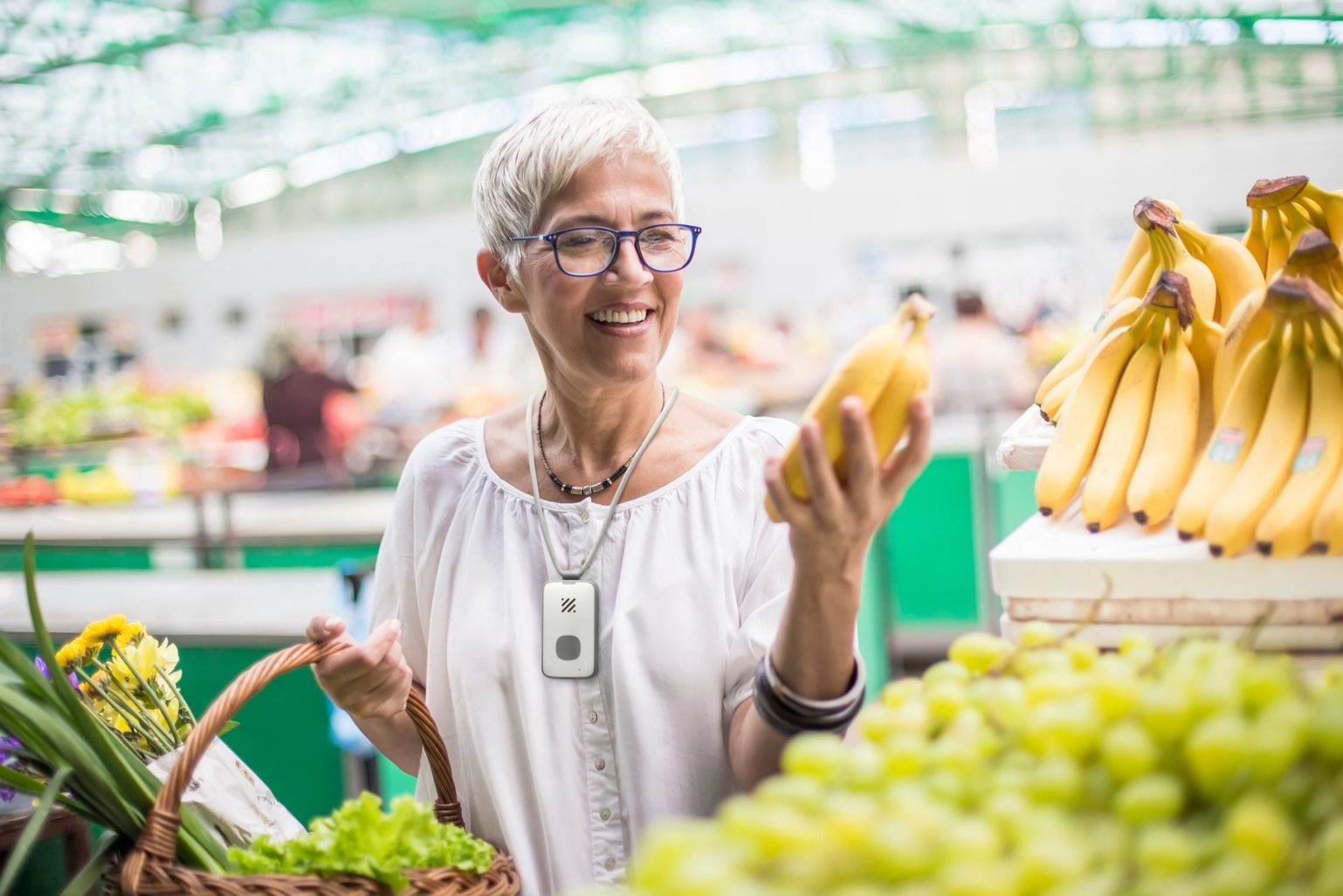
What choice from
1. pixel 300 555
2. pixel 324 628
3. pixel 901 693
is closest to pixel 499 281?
pixel 324 628

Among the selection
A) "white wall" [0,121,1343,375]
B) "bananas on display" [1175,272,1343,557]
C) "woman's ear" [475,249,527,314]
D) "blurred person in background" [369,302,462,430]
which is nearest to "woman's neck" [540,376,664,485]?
"woman's ear" [475,249,527,314]

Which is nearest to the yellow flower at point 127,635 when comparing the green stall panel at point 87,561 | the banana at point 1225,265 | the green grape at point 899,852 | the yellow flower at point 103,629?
the yellow flower at point 103,629

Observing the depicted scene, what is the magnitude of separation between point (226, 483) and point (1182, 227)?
3.59 meters

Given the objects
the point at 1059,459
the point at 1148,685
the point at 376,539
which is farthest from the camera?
the point at 376,539

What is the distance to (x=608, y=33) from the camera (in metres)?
15.8

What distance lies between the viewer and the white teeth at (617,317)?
1.37 metres

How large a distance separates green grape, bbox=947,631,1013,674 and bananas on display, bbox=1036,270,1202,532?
28cm

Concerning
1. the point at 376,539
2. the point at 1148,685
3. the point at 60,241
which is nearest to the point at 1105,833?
the point at 1148,685

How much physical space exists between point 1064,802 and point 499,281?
1051mm

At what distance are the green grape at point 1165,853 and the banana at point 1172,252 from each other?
0.98m

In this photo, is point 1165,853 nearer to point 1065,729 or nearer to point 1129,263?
point 1065,729

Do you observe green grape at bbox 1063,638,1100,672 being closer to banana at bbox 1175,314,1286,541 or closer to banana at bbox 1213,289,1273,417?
banana at bbox 1175,314,1286,541

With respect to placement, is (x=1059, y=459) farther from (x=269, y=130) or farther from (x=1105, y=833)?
(x=269, y=130)

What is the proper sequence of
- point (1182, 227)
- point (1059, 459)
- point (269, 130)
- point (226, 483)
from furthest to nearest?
point (269, 130)
point (226, 483)
point (1182, 227)
point (1059, 459)
